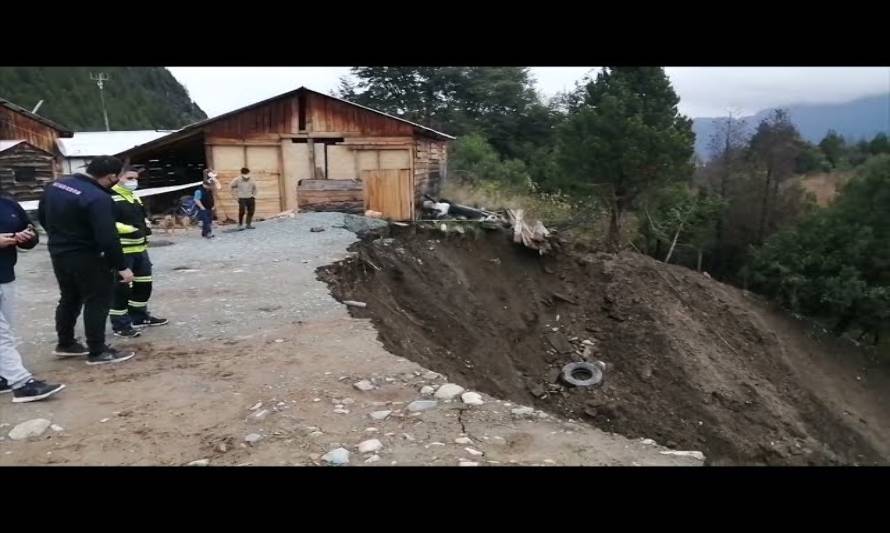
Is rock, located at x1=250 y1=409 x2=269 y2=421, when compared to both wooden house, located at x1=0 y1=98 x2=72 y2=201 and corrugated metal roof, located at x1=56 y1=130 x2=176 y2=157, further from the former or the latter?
corrugated metal roof, located at x1=56 y1=130 x2=176 y2=157

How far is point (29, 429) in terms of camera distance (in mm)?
3686

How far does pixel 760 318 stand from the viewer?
16.8 metres

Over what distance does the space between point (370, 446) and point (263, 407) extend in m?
1.06

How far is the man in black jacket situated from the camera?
14.6 ft

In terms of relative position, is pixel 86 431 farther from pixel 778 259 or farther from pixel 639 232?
pixel 639 232

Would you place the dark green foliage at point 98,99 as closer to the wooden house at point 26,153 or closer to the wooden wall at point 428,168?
the wooden house at point 26,153

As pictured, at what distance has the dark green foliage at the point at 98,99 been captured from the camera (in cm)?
5066

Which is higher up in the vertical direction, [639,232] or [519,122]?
[519,122]

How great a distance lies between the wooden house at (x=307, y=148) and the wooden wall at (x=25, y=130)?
1347 cm

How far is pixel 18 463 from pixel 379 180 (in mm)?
13829

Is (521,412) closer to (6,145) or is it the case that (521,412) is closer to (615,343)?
(615,343)

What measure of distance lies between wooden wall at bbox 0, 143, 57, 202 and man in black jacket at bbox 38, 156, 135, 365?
21345 mm

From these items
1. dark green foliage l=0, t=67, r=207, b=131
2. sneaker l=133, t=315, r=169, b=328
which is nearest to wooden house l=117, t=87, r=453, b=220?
sneaker l=133, t=315, r=169, b=328
